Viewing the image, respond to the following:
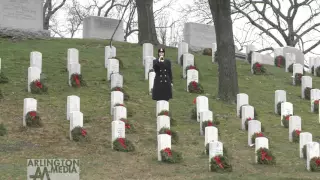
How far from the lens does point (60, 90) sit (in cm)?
1372

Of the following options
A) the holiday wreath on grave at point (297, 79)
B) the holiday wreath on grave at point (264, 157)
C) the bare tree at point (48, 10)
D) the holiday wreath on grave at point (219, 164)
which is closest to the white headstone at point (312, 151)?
the holiday wreath on grave at point (264, 157)

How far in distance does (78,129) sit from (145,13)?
35.3 ft

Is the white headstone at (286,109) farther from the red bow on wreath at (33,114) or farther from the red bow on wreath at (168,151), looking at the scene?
the red bow on wreath at (33,114)

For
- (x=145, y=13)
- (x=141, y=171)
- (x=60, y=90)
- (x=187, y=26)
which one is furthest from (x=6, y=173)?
(x=187, y=26)

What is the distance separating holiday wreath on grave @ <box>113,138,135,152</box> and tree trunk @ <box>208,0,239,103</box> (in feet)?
17.4

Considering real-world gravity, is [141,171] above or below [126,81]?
below

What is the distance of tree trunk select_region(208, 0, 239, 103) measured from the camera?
1477 centimetres

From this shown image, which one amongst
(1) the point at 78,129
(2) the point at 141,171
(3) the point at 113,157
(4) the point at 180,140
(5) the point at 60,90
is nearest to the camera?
(2) the point at 141,171

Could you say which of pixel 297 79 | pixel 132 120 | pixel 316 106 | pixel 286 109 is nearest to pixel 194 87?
pixel 286 109

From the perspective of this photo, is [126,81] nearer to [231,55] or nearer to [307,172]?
[231,55]

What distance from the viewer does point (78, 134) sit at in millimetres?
10133

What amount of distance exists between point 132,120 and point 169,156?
2.79 m

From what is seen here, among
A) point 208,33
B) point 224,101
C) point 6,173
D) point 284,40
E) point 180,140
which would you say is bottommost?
point 6,173

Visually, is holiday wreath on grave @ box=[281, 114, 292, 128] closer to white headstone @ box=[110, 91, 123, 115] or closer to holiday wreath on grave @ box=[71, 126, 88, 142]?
white headstone @ box=[110, 91, 123, 115]
